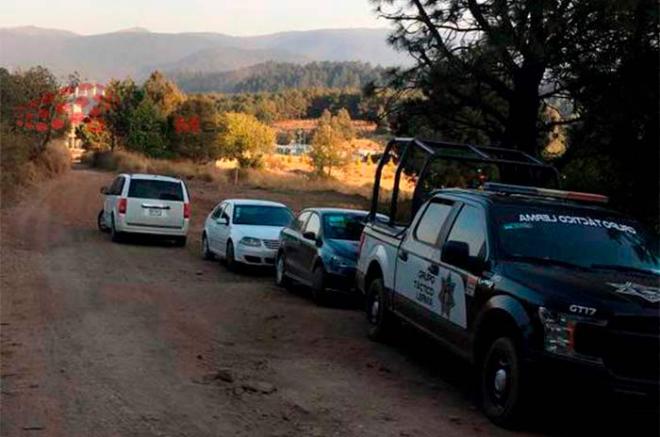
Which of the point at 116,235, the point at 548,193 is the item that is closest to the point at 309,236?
the point at 548,193

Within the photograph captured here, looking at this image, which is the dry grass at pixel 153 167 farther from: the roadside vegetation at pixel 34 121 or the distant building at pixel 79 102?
the roadside vegetation at pixel 34 121

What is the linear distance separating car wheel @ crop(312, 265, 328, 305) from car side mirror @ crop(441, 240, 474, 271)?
227 inches

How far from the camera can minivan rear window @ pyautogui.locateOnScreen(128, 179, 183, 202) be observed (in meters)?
22.0

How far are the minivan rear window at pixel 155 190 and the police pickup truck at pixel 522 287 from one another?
12.5m

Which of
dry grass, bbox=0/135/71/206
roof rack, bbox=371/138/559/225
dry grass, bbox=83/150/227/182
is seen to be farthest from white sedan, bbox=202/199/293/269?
dry grass, bbox=83/150/227/182

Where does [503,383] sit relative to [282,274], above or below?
above

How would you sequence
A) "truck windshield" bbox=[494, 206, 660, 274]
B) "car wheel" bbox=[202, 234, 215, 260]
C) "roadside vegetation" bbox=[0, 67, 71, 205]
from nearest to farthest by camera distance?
"truck windshield" bbox=[494, 206, 660, 274] < "car wheel" bbox=[202, 234, 215, 260] < "roadside vegetation" bbox=[0, 67, 71, 205]

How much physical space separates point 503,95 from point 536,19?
283cm

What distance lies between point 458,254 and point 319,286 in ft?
19.7

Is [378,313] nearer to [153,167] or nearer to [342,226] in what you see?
[342,226]

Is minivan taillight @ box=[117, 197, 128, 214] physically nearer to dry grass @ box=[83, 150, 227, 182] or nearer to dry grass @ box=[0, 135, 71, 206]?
dry grass @ box=[0, 135, 71, 206]

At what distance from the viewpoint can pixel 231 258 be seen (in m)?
18.0

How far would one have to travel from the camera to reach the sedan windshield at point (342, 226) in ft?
47.0

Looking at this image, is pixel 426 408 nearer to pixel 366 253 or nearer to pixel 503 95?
pixel 366 253
